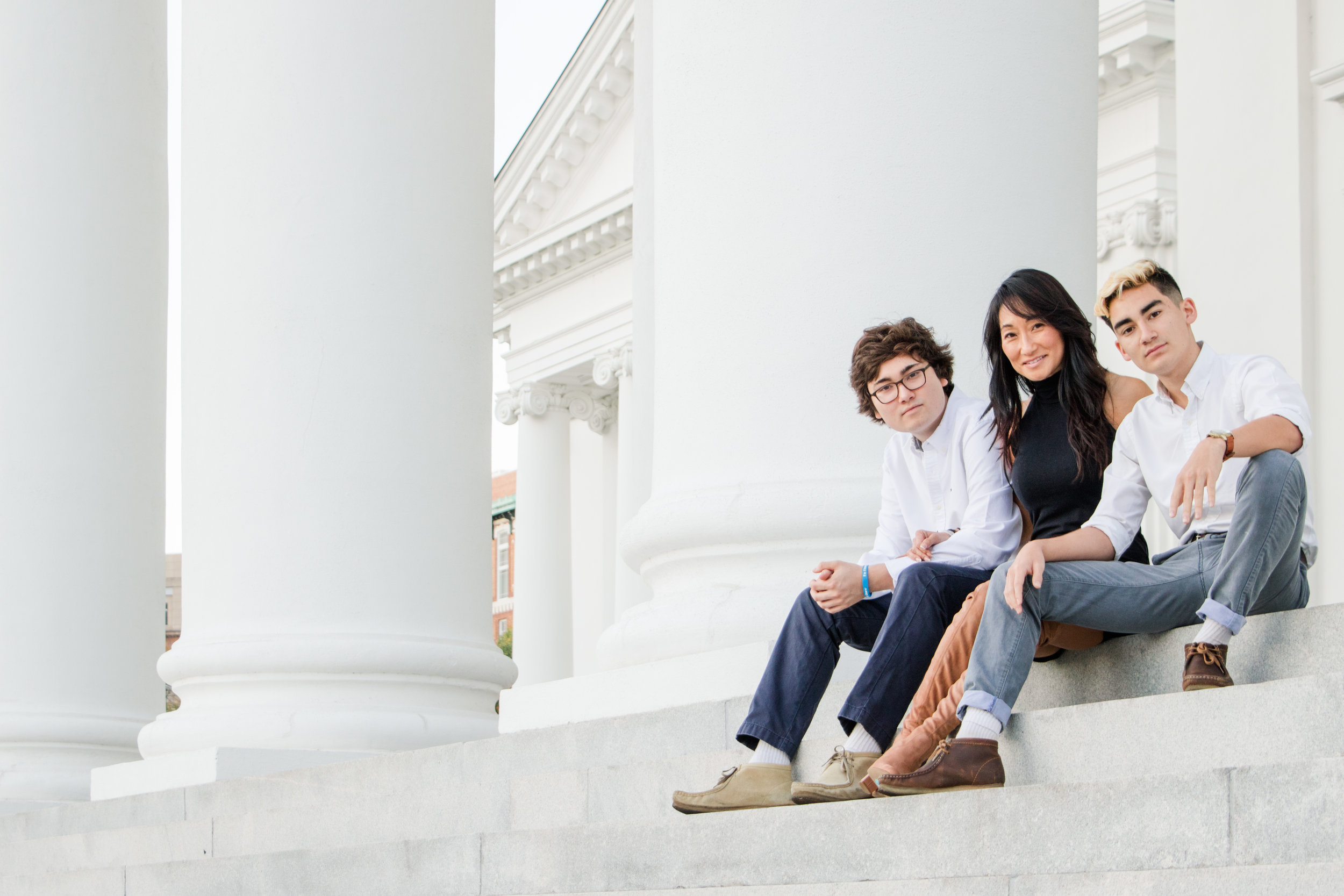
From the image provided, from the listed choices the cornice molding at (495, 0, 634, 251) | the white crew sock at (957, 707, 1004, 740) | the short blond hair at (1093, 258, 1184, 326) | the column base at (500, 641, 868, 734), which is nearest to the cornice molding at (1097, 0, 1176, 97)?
the cornice molding at (495, 0, 634, 251)

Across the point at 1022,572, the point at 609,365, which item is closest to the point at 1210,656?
the point at 1022,572

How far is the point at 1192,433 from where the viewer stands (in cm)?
1622

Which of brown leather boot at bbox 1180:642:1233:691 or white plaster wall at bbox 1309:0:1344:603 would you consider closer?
brown leather boot at bbox 1180:642:1233:691

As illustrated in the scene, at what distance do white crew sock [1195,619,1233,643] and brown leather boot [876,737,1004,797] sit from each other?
197 centimetres

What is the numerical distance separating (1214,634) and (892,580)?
4.03 meters

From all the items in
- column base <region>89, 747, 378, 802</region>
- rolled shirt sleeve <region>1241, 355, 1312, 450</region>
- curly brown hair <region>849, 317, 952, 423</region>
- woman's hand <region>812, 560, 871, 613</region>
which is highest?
curly brown hair <region>849, 317, 952, 423</region>

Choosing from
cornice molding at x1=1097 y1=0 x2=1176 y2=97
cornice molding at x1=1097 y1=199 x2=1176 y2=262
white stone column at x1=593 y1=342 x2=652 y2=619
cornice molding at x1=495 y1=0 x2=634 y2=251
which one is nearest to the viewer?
white stone column at x1=593 y1=342 x2=652 y2=619

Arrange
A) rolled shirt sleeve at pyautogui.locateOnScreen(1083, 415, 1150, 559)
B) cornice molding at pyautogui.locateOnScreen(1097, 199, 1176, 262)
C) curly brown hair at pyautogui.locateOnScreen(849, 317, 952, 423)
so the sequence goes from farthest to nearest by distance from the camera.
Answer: cornice molding at pyautogui.locateOnScreen(1097, 199, 1176, 262) < curly brown hair at pyautogui.locateOnScreen(849, 317, 952, 423) < rolled shirt sleeve at pyautogui.locateOnScreen(1083, 415, 1150, 559)

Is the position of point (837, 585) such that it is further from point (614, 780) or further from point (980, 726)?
point (614, 780)

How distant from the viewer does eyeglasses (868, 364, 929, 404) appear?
18.6 metres

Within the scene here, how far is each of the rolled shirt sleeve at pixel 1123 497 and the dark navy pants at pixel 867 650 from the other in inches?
52.9

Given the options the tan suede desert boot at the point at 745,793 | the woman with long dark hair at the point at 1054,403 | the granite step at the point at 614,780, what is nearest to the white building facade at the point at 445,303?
the granite step at the point at 614,780

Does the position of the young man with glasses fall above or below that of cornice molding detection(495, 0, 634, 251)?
below

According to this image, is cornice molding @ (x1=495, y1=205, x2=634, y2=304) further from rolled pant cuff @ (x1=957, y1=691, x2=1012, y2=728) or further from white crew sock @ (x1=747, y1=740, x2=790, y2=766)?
rolled pant cuff @ (x1=957, y1=691, x2=1012, y2=728)
